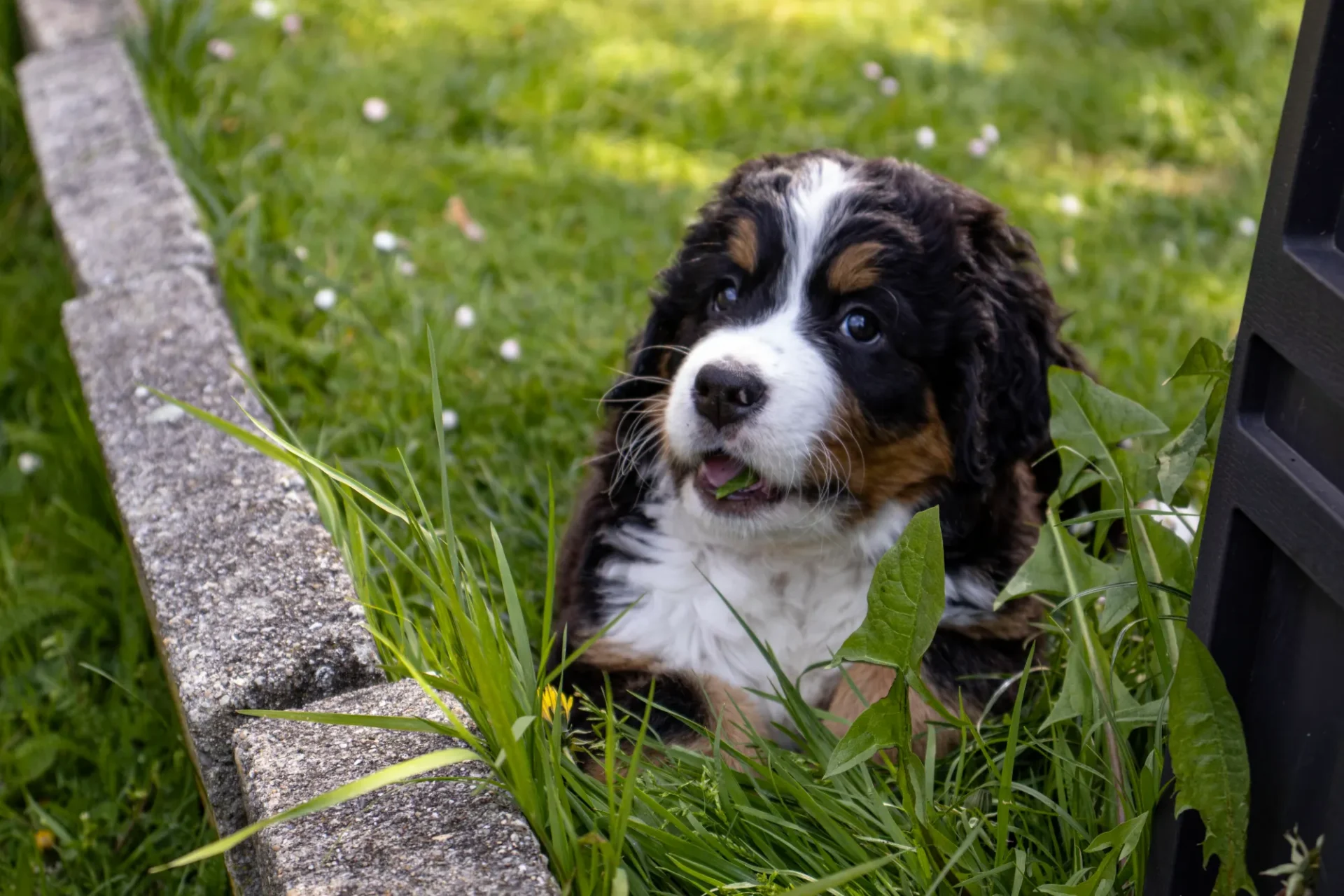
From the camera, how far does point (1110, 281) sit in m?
4.79

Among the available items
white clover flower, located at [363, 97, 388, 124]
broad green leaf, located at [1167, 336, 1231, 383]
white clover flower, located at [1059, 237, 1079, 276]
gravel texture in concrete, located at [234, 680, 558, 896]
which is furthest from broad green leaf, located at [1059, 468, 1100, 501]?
white clover flower, located at [363, 97, 388, 124]

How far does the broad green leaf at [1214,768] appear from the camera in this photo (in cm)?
173

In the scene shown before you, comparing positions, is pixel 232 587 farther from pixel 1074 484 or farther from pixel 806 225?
pixel 1074 484

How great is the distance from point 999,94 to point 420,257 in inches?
110

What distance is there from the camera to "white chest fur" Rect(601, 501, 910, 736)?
266cm

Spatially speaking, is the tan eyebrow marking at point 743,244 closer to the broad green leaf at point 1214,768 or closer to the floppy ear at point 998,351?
the floppy ear at point 998,351

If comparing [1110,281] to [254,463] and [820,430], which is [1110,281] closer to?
[820,430]

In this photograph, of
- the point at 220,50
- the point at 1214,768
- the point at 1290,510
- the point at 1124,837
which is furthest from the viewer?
the point at 220,50

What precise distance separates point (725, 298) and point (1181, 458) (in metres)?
0.88

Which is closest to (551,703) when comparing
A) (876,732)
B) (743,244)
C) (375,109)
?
(876,732)

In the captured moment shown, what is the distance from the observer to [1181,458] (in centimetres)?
214

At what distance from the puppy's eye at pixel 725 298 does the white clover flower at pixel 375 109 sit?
274cm

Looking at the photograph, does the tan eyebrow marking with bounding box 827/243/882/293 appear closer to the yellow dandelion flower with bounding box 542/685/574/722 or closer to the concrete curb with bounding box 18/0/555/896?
the yellow dandelion flower with bounding box 542/685/574/722

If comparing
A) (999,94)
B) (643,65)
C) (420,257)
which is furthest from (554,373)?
(999,94)
